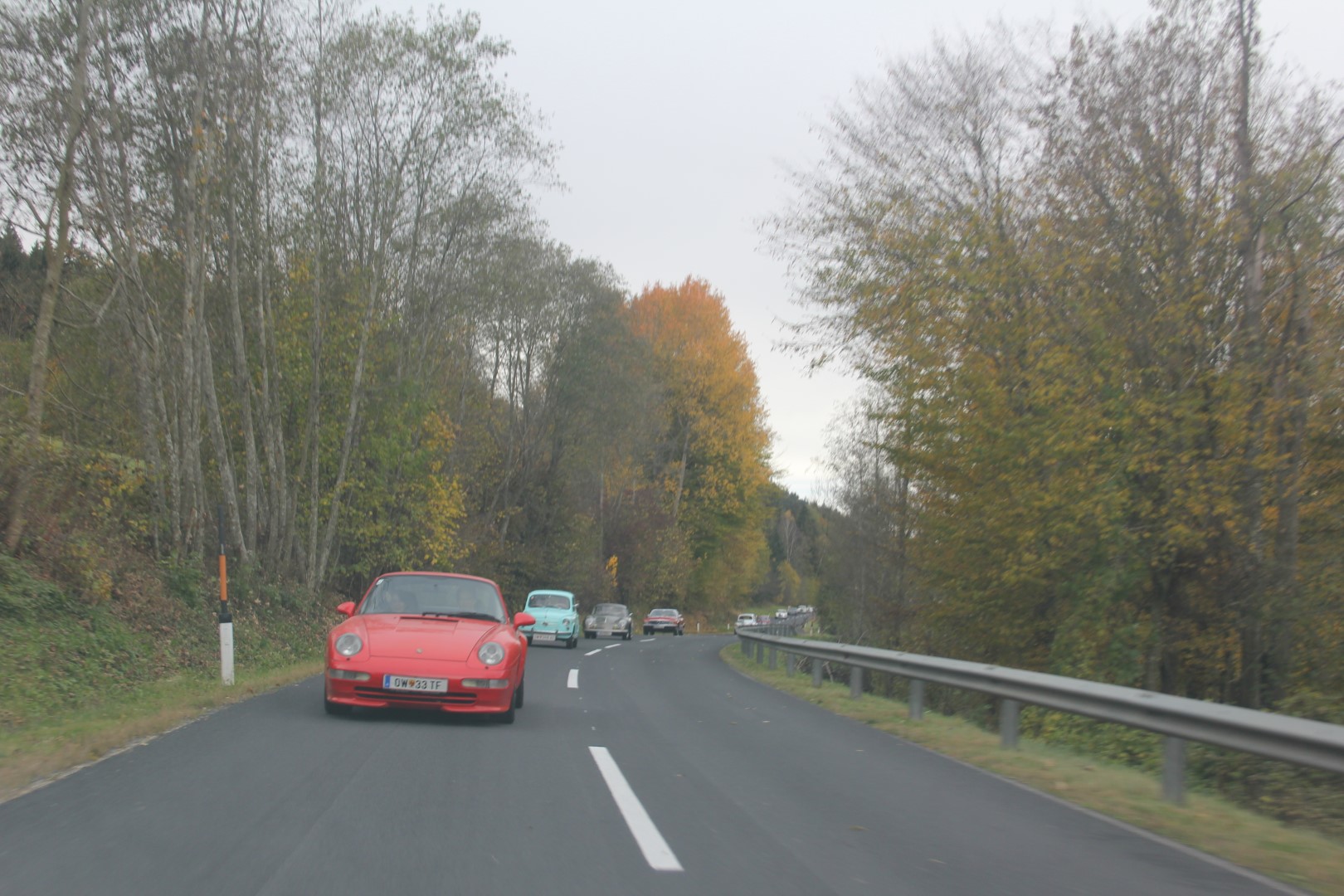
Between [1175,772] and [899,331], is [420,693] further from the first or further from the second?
[899,331]

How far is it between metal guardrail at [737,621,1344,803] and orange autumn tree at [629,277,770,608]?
41685mm

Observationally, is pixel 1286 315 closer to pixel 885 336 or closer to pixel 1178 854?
pixel 885 336

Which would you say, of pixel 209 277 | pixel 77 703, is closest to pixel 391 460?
pixel 209 277

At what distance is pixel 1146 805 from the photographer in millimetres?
7039

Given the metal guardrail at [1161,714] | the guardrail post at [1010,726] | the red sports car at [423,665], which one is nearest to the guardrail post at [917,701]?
the metal guardrail at [1161,714]

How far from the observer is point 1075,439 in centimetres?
1573

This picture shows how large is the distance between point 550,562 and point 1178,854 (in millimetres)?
39909

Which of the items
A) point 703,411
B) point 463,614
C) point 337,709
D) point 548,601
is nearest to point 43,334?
point 463,614

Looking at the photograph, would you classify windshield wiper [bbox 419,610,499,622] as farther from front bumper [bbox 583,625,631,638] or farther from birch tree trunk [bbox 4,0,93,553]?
front bumper [bbox 583,625,631,638]

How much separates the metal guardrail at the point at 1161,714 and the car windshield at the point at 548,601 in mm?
17664

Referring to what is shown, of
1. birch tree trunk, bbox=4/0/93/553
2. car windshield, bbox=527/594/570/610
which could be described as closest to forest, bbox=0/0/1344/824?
birch tree trunk, bbox=4/0/93/553

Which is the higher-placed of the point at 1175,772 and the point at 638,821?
the point at 1175,772

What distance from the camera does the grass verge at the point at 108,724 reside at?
7.10 m

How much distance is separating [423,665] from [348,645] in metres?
0.69
